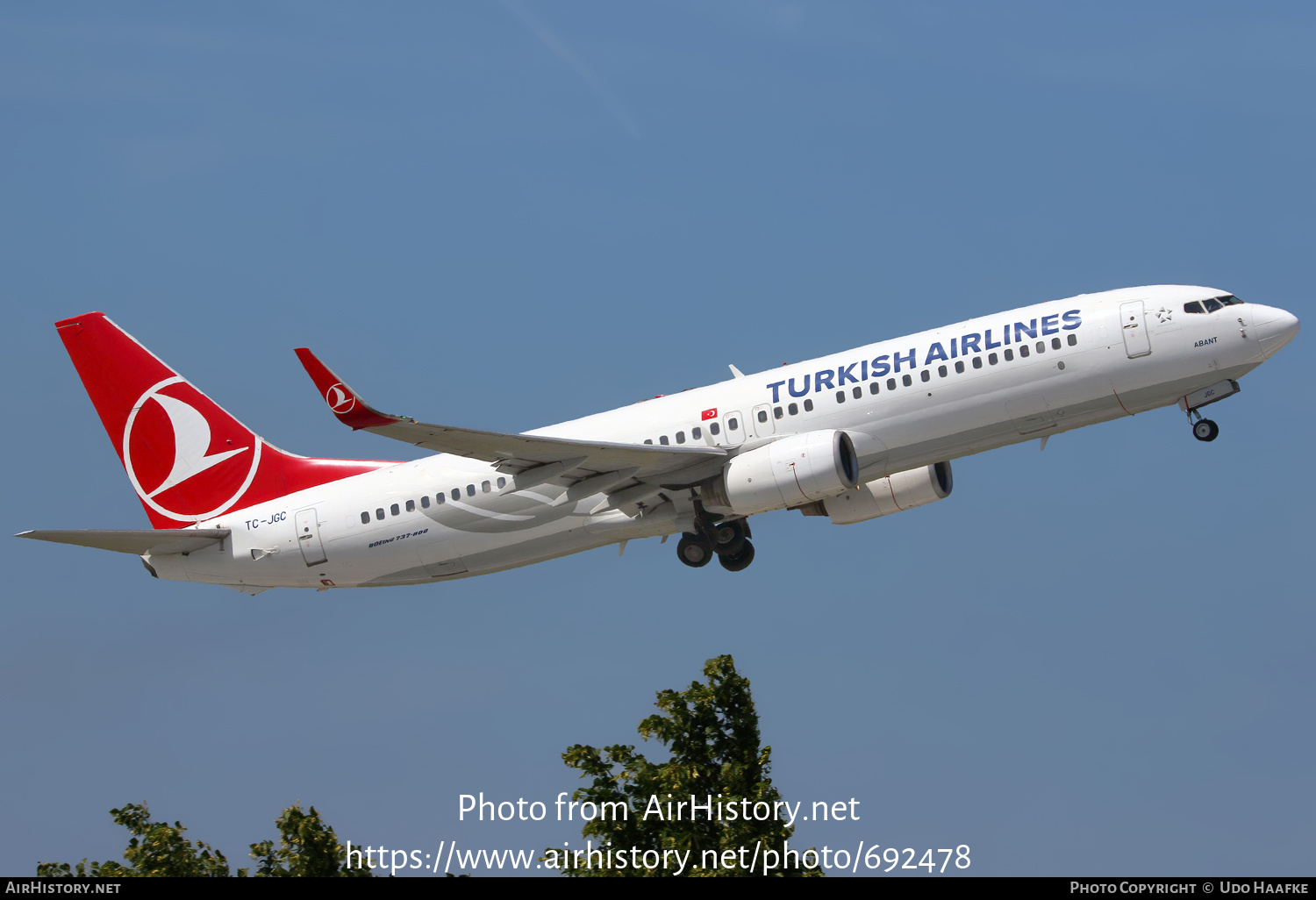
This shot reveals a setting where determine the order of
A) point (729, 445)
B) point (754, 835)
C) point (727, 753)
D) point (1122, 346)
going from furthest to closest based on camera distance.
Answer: point (729, 445), point (1122, 346), point (727, 753), point (754, 835)

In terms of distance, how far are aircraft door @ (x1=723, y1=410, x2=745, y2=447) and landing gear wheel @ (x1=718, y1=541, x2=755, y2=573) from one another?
12.4 ft

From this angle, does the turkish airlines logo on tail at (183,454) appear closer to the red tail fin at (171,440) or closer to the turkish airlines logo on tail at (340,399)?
the red tail fin at (171,440)

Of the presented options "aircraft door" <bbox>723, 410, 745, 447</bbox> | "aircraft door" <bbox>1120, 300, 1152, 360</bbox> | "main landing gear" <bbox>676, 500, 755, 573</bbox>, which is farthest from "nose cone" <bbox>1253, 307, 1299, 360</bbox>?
"main landing gear" <bbox>676, 500, 755, 573</bbox>

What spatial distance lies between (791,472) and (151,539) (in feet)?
62.2

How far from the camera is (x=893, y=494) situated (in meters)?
Result: 46.4

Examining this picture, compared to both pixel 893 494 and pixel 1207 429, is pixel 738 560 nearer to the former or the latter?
pixel 893 494

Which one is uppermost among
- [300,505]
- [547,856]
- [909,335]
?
[909,335]

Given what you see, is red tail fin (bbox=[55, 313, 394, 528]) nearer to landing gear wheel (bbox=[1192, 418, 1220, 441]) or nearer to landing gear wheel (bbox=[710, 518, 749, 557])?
landing gear wheel (bbox=[710, 518, 749, 557])

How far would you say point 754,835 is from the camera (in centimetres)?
3478

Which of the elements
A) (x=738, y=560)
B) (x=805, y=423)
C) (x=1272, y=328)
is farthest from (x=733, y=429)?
(x=1272, y=328)

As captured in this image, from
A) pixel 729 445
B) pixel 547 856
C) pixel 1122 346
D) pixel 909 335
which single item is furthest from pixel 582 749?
pixel 1122 346

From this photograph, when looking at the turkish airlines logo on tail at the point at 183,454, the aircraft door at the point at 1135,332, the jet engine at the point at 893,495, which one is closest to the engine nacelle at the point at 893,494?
the jet engine at the point at 893,495
